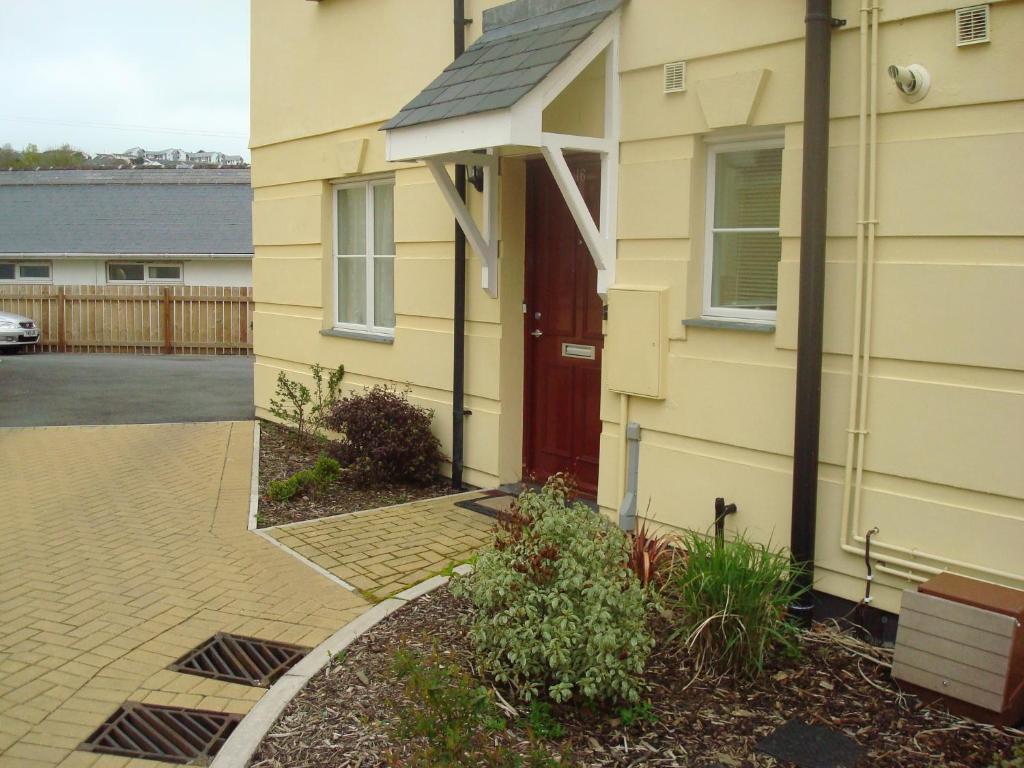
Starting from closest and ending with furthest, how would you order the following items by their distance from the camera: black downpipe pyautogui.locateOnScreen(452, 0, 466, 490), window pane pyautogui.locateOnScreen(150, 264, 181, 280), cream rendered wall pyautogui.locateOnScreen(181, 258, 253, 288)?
black downpipe pyautogui.locateOnScreen(452, 0, 466, 490) → cream rendered wall pyautogui.locateOnScreen(181, 258, 253, 288) → window pane pyautogui.locateOnScreen(150, 264, 181, 280)

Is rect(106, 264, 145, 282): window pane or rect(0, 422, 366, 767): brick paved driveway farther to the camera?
rect(106, 264, 145, 282): window pane

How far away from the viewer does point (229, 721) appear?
13.7 feet

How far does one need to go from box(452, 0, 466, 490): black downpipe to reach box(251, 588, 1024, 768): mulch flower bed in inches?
130

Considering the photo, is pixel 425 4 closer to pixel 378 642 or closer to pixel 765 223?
pixel 765 223

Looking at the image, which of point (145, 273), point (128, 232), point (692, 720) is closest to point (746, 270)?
point (692, 720)

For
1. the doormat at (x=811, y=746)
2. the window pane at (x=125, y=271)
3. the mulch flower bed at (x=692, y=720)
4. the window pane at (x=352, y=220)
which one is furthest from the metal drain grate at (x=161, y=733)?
the window pane at (x=125, y=271)

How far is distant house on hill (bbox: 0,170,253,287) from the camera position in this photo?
30594 mm

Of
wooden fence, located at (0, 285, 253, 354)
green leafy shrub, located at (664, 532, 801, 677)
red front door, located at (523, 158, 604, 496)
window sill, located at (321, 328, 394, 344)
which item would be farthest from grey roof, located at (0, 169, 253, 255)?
green leafy shrub, located at (664, 532, 801, 677)

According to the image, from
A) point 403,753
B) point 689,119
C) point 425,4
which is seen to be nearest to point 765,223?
point 689,119

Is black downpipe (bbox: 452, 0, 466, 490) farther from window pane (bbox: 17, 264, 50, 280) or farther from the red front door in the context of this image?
window pane (bbox: 17, 264, 50, 280)

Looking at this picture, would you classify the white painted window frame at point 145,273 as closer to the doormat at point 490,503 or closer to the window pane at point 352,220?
the window pane at point 352,220

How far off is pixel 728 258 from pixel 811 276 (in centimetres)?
100

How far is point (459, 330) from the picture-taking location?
25.3ft

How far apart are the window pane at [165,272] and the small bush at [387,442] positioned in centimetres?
2542
